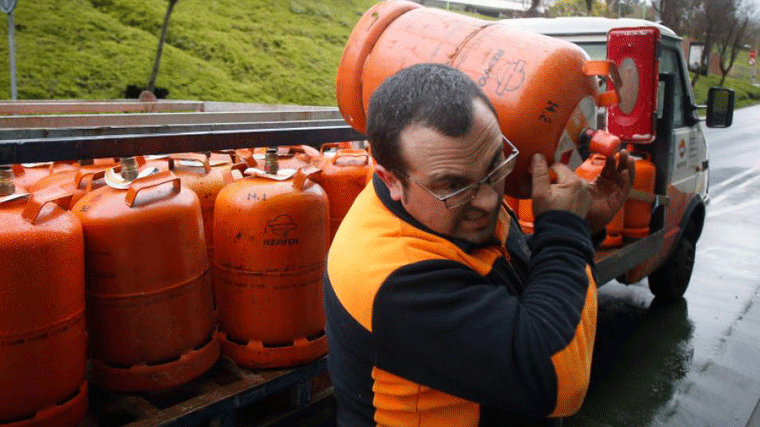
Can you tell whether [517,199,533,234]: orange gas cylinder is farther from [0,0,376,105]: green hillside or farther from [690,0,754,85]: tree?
[690,0,754,85]: tree

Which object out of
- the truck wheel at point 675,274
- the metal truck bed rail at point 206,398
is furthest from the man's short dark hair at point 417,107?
the truck wheel at point 675,274

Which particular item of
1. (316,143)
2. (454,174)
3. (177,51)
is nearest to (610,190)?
(454,174)

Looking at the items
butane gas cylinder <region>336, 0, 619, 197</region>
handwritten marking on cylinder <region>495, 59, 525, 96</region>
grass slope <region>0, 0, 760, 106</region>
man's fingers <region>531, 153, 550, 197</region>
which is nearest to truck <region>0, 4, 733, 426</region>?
butane gas cylinder <region>336, 0, 619, 197</region>

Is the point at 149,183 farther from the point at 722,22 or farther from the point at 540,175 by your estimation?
the point at 722,22

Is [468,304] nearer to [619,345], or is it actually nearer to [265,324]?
[265,324]

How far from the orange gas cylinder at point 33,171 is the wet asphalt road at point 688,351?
3585 millimetres

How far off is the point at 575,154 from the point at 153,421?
173cm

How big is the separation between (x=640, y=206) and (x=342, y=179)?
9.07ft

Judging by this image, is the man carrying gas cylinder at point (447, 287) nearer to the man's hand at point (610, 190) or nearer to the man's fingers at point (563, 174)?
the man's fingers at point (563, 174)

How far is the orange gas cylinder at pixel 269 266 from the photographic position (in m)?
2.68

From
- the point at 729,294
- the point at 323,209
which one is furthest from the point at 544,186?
the point at 729,294

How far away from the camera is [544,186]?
1574mm

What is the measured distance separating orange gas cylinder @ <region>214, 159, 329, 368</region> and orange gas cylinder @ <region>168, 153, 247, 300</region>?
0.30 metres

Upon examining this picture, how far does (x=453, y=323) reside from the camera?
1269 mm
